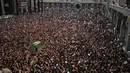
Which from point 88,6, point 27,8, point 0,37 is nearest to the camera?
point 0,37

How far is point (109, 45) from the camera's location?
1449 centimetres

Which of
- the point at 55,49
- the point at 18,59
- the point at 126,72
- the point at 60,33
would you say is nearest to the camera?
the point at 126,72

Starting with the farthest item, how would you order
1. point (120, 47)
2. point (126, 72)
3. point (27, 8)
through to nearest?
point (27, 8), point (120, 47), point (126, 72)

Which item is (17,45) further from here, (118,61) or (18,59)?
(118,61)

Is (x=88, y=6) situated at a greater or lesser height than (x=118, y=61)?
greater

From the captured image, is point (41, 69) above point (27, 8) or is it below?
below

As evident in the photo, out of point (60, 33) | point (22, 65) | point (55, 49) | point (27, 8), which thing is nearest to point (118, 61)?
point (55, 49)

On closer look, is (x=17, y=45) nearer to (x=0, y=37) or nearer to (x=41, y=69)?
(x=0, y=37)

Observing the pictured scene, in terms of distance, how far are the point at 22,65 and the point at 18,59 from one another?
2.86ft

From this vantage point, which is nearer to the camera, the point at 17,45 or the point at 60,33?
the point at 17,45

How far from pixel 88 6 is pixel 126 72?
131 ft

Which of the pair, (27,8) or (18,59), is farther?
(27,8)

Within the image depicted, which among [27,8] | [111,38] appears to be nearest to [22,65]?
[111,38]

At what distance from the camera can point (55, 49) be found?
13234 mm
